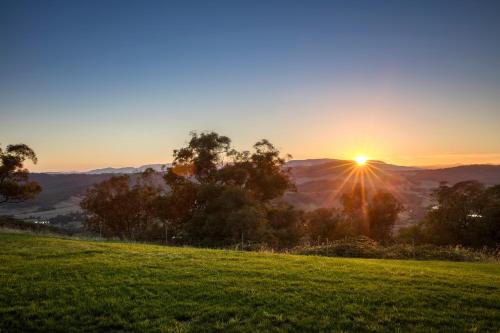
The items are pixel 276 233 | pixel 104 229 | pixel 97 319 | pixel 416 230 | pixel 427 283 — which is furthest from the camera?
pixel 104 229

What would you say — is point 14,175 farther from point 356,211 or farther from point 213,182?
point 356,211

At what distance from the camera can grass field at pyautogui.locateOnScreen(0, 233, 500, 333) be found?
10.7 metres

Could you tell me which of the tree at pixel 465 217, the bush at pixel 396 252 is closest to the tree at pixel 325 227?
the tree at pixel 465 217

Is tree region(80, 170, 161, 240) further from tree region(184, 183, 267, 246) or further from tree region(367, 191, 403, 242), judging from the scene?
tree region(367, 191, 403, 242)

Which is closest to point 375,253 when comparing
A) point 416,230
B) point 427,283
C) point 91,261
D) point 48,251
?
point 427,283

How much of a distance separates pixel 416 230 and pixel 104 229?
182 ft

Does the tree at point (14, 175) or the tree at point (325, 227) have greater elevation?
the tree at point (14, 175)

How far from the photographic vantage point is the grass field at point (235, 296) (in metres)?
10.7

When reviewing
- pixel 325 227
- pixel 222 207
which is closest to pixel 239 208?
pixel 222 207

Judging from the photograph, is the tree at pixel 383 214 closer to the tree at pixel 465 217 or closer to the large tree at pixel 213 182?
the tree at pixel 465 217

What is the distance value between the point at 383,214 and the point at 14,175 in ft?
206

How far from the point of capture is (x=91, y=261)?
1817cm

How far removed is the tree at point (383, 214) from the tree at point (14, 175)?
58.5 metres

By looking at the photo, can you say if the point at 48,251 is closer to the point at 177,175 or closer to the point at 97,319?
the point at 97,319
